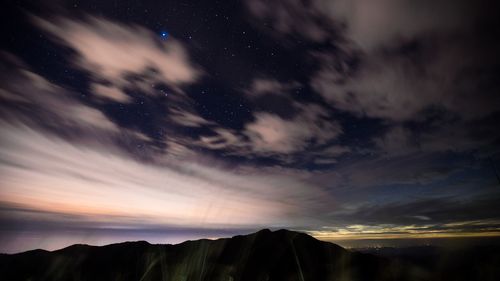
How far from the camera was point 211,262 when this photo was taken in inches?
5748

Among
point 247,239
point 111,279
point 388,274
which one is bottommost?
point 111,279

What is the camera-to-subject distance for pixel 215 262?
146000 millimetres

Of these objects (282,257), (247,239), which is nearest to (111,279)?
(247,239)

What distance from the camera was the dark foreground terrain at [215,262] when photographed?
13388cm

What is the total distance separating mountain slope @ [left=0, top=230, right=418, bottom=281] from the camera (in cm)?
13388

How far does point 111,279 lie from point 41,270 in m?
41.3

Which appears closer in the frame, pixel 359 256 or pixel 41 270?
pixel 41 270

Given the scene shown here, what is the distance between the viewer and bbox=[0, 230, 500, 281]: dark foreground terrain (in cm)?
13388

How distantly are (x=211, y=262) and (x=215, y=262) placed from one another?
7.13ft

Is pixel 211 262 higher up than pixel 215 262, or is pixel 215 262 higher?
pixel 215 262

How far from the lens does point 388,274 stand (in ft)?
449

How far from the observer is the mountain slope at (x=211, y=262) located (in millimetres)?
133875

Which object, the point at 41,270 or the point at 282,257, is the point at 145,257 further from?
the point at 282,257

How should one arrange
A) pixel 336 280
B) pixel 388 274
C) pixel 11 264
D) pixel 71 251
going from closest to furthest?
pixel 336 280, pixel 388 274, pixel 11 264, pixel 71 251
